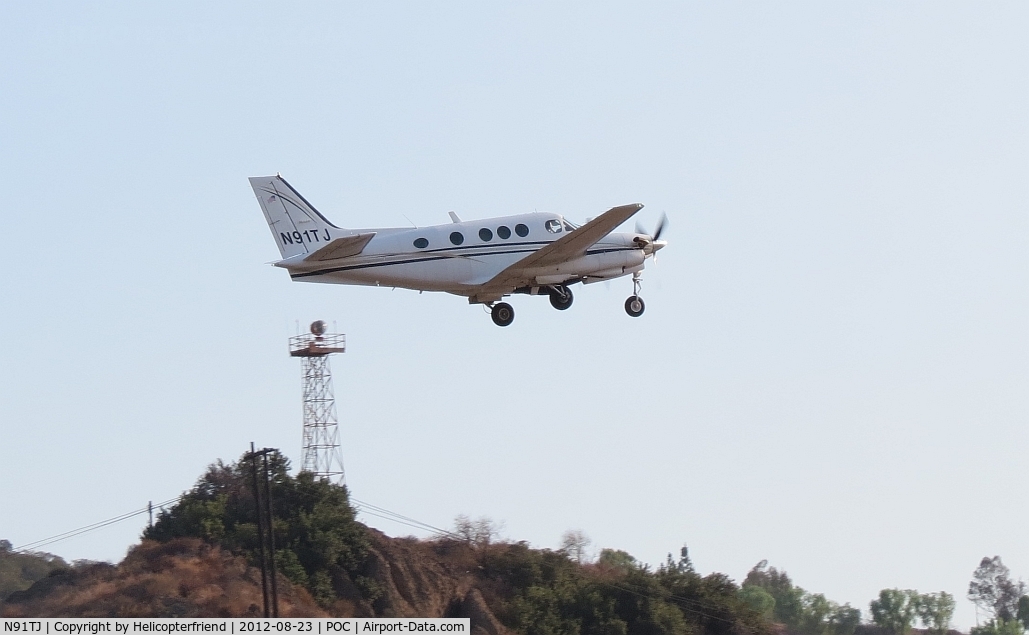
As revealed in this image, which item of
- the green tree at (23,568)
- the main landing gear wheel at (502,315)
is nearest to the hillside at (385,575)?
the green tree at (23,568)

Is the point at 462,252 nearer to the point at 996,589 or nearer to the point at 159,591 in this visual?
the point at 159,591

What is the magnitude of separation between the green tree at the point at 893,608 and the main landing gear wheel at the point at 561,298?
40267 mm

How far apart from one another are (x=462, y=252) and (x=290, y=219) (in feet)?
17.1

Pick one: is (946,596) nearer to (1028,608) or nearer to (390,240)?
(1028,608)

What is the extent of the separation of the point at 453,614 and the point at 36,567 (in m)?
16.2

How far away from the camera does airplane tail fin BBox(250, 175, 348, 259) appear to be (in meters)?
41.3

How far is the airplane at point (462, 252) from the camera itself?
40031mm

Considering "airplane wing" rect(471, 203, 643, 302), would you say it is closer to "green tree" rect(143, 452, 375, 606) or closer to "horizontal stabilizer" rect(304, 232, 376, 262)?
"horizontal stabilizer" rect(304, 232, 376, 262)

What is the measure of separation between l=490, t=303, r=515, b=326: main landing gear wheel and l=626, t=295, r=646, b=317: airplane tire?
159 inches

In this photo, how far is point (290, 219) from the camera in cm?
4166

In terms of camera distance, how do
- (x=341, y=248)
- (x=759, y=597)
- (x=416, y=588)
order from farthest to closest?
(x=759, y=597) → (x=416, y=588) → (x=341, y=248)
